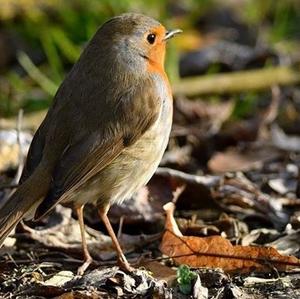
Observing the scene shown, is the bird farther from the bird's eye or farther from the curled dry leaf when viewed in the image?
the curled dry leaf

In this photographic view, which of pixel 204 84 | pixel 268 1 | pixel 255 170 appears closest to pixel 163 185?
pixel 255 170

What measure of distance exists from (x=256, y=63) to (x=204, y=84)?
2.34 ft

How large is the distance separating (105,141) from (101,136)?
3 centimetres

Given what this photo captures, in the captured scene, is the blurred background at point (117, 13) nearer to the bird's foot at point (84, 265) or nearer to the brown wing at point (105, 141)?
the brown wing at point (105, 141)

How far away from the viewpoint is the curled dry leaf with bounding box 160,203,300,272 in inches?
157

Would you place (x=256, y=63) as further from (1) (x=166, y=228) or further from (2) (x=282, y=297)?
(2) (x=282, y=297)

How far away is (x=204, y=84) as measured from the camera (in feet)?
23.2

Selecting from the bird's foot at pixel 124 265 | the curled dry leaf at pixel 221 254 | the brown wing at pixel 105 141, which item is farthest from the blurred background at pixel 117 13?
the bird's foot at pixel 124 265

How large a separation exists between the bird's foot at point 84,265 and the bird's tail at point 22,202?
35cm

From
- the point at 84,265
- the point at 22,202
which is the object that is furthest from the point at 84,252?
the point at 22,202

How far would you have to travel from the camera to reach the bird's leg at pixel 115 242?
4.06 metres

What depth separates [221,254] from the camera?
4.07m

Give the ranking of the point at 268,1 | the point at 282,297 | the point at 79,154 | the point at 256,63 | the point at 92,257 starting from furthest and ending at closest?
the point at 268,1 < the point at 256,63 < the point at 92,257 < the point at 79,154 < the point at 282,297

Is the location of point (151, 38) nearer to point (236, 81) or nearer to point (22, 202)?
point (22, 202)
